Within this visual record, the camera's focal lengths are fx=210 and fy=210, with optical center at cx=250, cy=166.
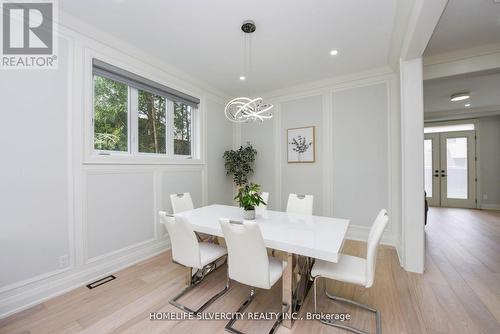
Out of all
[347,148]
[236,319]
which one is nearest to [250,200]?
[236,319]

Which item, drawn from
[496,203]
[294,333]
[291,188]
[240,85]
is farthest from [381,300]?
[496,203]

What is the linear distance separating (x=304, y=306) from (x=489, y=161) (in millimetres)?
7326

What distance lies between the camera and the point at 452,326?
5.29 ft

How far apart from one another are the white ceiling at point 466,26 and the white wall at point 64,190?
11.2ft

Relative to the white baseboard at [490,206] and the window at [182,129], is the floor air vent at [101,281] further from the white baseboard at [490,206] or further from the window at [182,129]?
the white baseboard at [490,206]

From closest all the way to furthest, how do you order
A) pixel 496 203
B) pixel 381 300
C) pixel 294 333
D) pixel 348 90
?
pixel 294 333 < pixel 381 300 < pixel 348 90 < pixel 496 203

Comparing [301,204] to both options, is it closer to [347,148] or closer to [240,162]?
[347,148]

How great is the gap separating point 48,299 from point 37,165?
1261mm

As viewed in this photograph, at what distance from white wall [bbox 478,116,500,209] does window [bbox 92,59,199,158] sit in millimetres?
7680

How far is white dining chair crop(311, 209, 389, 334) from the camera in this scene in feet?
4.98

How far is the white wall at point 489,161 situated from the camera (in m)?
5.66

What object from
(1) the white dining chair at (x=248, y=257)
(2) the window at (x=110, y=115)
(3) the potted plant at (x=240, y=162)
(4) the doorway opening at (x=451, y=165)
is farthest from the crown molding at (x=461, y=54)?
(4) the doorway opening at (x=451, y=165)

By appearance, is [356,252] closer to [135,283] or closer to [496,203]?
[135,283]

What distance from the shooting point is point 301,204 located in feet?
9.02
